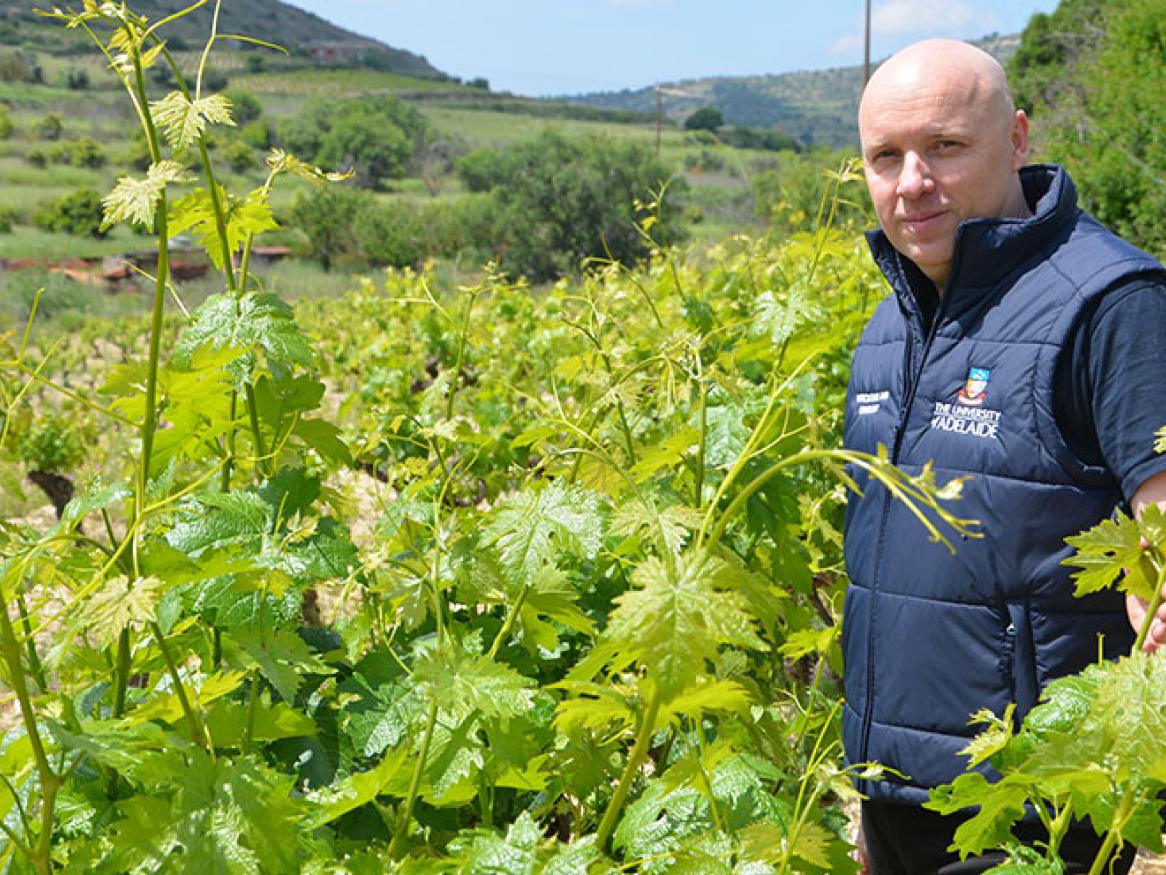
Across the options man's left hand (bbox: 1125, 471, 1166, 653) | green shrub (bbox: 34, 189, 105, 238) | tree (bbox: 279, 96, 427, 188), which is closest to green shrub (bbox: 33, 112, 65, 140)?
tree (bbox: 279, 96, 427, 188)

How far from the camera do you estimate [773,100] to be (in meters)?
155

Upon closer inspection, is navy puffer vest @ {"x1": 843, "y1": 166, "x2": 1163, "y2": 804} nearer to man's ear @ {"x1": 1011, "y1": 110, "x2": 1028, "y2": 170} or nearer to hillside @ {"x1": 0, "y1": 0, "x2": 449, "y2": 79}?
man's ear @ {"x1": 1011, "y1": 110, "x2": 1028, "y2": 170}

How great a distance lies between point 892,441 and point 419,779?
114 centimetres

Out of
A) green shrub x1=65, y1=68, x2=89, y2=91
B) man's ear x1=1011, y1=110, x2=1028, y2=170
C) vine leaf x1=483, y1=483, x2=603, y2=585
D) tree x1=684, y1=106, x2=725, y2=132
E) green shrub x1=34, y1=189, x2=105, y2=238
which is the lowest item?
green shrub x1=34, y1=189, x2=105, y2=238

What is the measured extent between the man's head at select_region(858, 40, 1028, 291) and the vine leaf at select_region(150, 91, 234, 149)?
46.0 inches

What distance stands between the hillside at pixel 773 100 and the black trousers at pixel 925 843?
12766 cm

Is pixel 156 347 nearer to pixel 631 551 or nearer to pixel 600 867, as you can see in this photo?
pixel 600 867

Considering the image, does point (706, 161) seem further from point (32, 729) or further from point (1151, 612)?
point (32, 729)

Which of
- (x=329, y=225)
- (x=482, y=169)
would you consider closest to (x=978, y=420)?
(x=329, y=225)

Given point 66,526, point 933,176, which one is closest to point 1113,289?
point 933,176

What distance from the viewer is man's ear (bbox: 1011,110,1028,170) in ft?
6.49

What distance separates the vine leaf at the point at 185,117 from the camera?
108cm

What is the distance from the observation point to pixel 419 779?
1097 millimetres

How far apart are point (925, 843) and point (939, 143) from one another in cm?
113
